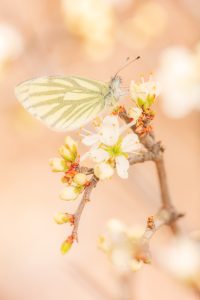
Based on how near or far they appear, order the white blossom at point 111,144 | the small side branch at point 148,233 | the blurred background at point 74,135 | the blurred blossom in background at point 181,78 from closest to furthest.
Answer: the small side branch at point 148,233, the white blossom at point 111,144, the blurred blossom in background at point 181,78, the blurred background at point 74,135

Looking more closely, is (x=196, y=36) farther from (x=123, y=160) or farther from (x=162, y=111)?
(x=123, y=160)

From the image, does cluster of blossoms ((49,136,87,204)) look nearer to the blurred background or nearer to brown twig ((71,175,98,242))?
brown twig ((71,175,98,242))

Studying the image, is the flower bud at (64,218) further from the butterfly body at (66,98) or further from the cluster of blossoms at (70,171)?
the butterfly body at (66,98)

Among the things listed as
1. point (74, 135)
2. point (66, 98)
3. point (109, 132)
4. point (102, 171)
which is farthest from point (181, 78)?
point (102, 171)

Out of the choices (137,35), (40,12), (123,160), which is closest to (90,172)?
(123,160)

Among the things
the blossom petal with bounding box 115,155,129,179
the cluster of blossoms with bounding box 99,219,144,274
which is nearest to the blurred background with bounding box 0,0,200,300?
the cluster of blossoms with bounding box 99,219,144,274

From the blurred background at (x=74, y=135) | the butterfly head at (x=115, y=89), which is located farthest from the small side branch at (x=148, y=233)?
the blurred background at (x=74, y=135)

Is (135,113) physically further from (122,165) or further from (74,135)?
(74,135)
